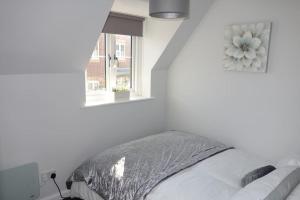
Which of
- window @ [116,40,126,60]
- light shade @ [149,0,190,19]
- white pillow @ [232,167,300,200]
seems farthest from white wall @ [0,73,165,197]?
white pillow @ [232,167,300,200]

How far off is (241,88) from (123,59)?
1.42 metres

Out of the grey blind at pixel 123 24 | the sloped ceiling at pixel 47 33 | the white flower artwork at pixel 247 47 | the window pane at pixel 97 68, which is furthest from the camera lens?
the window pane at pixel 97 68

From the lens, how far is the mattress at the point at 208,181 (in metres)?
1.75

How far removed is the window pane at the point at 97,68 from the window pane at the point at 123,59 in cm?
19

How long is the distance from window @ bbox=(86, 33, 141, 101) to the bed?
1.13 m

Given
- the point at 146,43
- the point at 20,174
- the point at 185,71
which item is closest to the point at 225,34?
the point at 185,71

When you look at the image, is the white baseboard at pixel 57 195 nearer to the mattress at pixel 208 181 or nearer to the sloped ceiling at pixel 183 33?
the mattress at pixel 208 181

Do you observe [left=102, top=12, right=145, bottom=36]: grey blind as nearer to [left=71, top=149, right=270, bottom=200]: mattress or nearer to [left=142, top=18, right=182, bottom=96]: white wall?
[left=142, top=18, right=182, bottom=96]: white wall

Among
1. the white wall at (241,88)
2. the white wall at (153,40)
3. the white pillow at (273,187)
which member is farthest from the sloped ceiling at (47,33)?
the white pillow at (273,187)

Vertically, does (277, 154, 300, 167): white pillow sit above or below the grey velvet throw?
above

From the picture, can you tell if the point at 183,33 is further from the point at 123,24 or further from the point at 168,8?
the point at 168,8

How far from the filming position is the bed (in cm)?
148

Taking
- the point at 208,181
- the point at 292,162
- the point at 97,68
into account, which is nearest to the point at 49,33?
the point at 97,68

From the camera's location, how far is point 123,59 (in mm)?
3031
